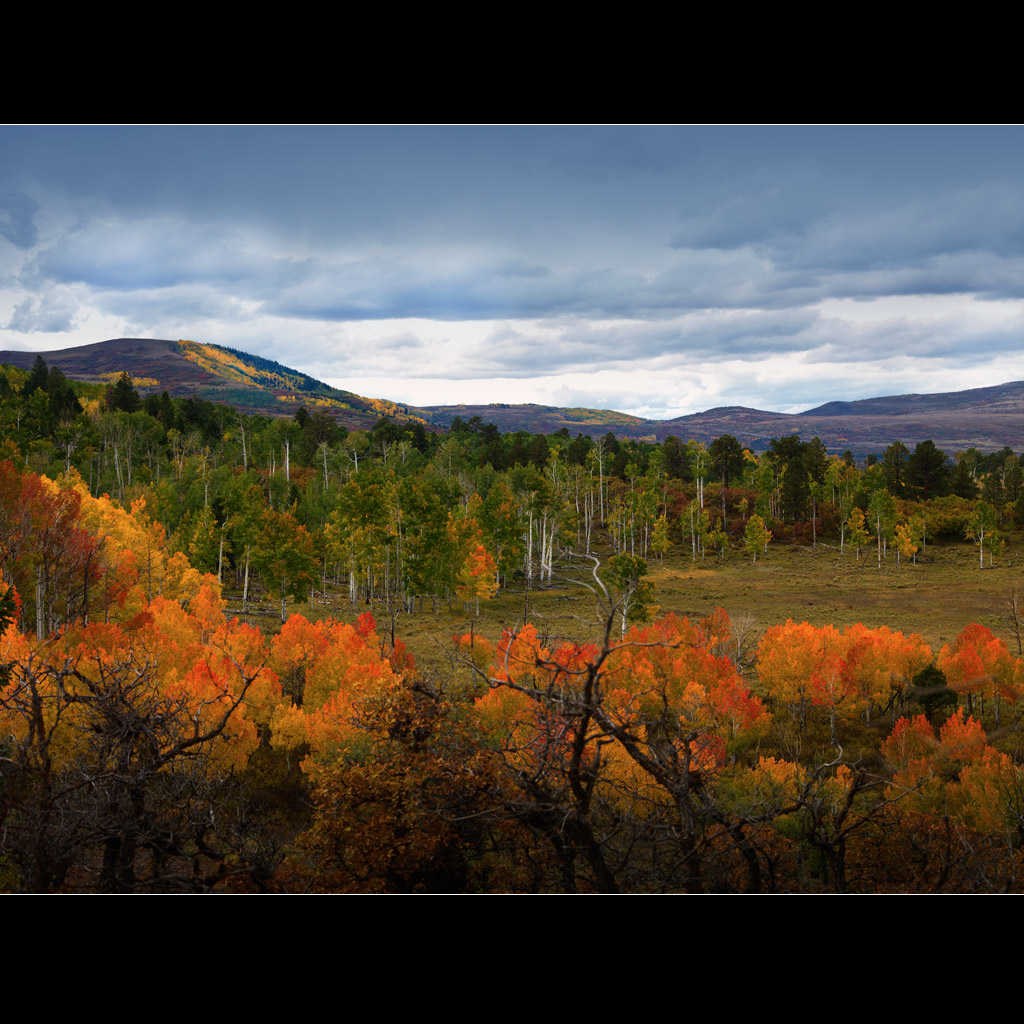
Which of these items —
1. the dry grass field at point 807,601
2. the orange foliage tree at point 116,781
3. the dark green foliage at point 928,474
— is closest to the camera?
the orange foliage tree at point 116,781

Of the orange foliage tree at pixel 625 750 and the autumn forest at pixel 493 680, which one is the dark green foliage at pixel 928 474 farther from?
the orange foliage tree at pixel 625 750

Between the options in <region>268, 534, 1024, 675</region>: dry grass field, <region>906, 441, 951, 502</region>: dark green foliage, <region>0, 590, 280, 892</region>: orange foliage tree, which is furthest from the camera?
<region>906, 441, 951, 502</region>: dark green foliage

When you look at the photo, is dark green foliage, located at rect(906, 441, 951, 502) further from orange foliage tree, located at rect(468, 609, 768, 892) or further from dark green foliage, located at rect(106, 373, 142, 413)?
dark green foliage, located at rect(106, 373, 142, 413)

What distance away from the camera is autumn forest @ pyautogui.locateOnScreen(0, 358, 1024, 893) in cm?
814

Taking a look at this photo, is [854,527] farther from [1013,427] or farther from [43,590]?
[43,590]

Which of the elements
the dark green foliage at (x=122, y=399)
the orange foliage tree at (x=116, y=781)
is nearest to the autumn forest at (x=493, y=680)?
the orange foliage tree at (x=116, y=781)


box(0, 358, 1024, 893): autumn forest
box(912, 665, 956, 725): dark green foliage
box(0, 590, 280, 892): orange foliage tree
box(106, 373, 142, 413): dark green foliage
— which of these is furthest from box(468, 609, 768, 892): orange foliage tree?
box(106, 373, 142, 413): dark green foliage

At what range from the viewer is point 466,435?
4060 inches

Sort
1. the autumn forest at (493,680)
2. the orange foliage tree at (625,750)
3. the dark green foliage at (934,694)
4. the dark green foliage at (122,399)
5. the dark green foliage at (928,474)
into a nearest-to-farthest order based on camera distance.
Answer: the orange foliage tree at (625,750) < the autumn forest at (493,680) < the dark green foliage at (934,694) < the dark green foliage at (928,474) < the dark green foliage at (122,399)

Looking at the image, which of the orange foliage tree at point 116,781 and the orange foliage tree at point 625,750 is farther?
the orange foliage tree at point 116,781

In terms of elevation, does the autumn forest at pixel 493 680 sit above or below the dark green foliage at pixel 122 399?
below

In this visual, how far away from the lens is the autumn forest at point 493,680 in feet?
26.7

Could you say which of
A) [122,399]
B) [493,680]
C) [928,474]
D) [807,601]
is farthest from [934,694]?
[122,399]
